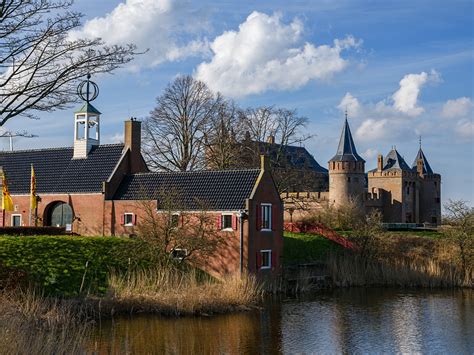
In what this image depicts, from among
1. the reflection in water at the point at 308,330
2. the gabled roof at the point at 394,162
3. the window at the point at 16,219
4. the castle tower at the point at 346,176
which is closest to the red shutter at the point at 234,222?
the reflection in water at the point at 308,330

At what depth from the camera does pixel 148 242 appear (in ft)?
81.9

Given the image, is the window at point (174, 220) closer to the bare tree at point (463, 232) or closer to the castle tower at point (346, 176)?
the bare tree at point (463, 232)

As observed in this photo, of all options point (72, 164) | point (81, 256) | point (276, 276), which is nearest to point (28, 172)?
point (72, 164)

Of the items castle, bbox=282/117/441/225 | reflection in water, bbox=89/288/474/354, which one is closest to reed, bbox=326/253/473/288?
reflection in water, bbox=89/288/474/354

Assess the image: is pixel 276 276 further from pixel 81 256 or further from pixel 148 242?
pixel 81 256

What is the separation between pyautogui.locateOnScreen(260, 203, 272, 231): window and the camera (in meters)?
28.3

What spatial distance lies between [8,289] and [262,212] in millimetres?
11865

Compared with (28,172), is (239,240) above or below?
below

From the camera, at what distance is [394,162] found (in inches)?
2697

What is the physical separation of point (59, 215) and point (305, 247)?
13216 mm

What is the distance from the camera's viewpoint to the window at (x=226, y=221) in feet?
90.1

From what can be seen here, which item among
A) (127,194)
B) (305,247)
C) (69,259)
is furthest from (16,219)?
(305,247)

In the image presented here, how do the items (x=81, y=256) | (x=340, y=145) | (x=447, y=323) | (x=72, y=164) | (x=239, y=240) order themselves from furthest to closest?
(x=340, y=145) < (x=72, y=164) < (x=239, y=240) < (x=81, y=256) < (x=447, y=323)

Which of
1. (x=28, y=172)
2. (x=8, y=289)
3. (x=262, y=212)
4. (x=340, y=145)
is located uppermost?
(x=340, y=145)
